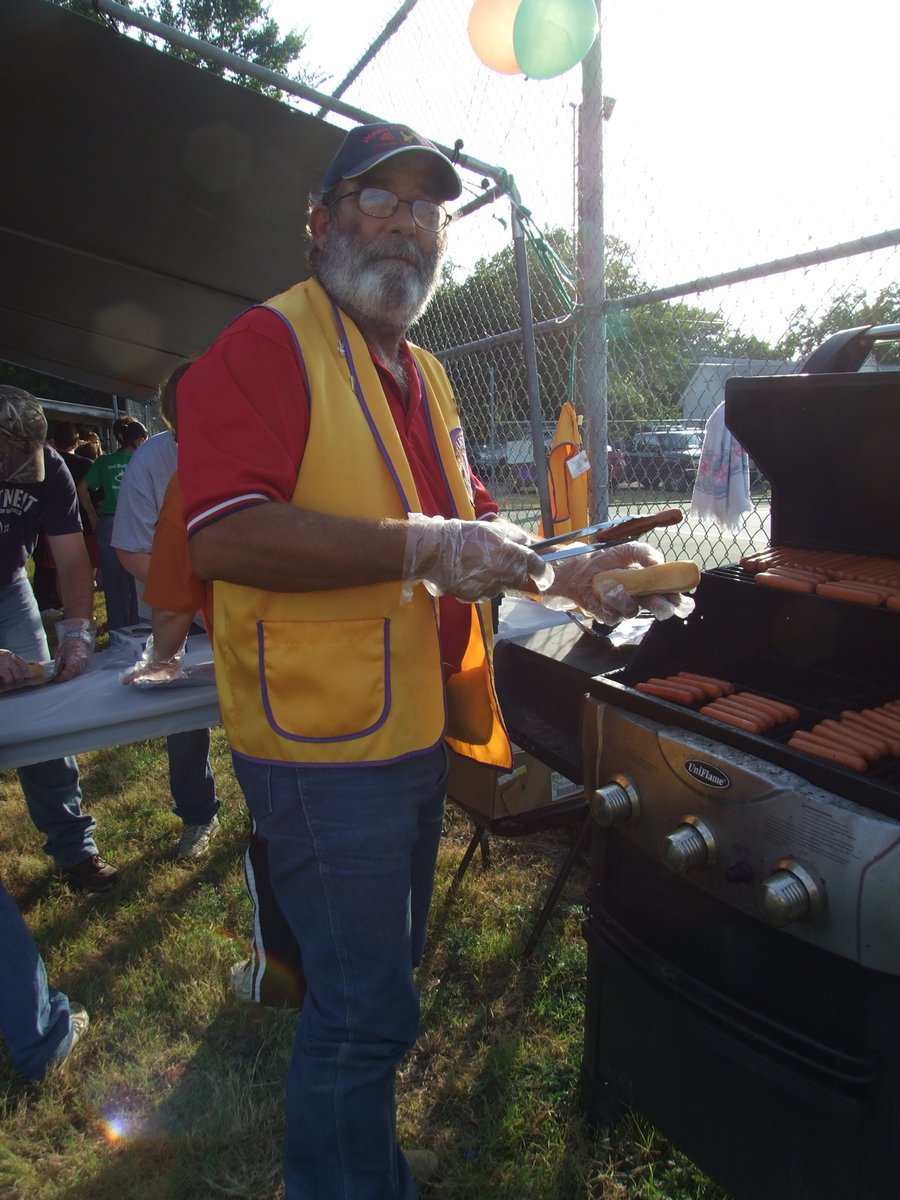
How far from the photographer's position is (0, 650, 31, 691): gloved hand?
7.72 feet

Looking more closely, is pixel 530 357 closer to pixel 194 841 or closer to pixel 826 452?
pixel 826 452

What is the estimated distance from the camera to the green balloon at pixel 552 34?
307cm

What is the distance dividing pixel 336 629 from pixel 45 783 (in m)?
2.32

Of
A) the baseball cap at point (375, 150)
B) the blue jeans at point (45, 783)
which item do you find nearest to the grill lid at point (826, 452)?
the baseball cap at point (375, 150)

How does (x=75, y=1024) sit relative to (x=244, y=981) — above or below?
below

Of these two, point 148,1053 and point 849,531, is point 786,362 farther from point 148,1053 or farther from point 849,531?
point 148,1053

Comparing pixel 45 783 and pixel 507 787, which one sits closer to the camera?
pixel 507 787

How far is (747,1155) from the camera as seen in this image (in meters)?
1.52

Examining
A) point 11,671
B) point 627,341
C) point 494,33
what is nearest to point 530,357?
point 627,341

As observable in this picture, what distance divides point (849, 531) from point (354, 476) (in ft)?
4.64

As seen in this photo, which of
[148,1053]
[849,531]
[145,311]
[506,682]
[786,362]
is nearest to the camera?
[849,531]

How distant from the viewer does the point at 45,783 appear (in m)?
3.03

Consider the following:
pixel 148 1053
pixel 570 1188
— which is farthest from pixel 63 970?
pixel 570 1188

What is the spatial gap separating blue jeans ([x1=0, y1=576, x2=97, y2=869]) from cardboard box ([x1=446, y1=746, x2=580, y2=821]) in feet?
5.37
